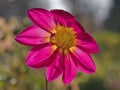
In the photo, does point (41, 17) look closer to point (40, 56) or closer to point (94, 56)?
point (40, 56)

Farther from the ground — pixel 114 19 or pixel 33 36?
pixel 33 36

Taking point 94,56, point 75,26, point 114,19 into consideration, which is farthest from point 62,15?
point 114,19

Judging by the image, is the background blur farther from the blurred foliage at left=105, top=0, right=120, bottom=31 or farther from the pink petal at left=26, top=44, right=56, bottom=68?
the pink petal at left=26, top=44, right=56, bottom=68

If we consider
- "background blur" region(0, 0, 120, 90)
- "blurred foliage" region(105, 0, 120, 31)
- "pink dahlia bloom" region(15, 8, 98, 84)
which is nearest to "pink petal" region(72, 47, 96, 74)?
"pink dahlia bloom" region(15, 8, 98, 84)

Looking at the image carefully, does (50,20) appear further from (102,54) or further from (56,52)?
(102,54)

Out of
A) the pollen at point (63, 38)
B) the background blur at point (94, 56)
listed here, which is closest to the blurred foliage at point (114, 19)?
the background blur at point (94, 56)

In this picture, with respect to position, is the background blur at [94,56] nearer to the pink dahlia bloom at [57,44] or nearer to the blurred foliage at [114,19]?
the blurred foliage at [114,19]
